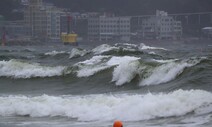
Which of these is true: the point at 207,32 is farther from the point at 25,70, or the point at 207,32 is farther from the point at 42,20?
the point at 25,70

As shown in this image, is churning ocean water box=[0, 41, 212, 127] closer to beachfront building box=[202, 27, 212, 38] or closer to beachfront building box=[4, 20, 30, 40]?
beachfront building box=[202, 27, 212, 38]

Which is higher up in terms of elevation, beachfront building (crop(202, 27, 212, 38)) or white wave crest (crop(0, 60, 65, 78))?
beachfront building (crop(202, 27, 212, 38))

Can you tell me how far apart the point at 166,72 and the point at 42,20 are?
353ft

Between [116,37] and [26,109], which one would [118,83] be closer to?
[26,109]

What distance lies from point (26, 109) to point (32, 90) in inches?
267

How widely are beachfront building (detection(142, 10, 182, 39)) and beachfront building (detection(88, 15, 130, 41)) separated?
4.67 meters

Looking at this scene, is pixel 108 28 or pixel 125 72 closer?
pixel 125 72

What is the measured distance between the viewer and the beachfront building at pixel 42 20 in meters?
121

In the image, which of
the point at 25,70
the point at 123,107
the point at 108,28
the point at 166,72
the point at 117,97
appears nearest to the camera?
the point at 123,107

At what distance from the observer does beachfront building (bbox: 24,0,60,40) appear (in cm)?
12062

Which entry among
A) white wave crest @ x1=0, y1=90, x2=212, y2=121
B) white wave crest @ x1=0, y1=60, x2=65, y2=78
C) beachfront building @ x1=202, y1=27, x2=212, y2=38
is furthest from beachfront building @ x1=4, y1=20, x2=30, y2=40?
white wave crest @ x1=0, y1=90, x2=212, y2=121

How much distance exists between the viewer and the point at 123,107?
1308 cm

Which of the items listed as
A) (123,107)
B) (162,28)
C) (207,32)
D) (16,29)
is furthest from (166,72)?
(16,29)

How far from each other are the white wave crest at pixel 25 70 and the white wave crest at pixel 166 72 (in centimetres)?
738
